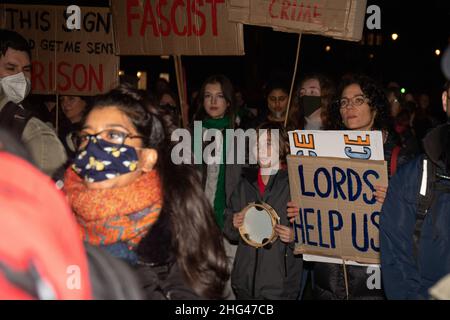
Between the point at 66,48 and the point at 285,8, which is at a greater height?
the point at 285,8

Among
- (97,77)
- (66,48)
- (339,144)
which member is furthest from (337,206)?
(66,48)

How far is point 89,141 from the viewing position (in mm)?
2701

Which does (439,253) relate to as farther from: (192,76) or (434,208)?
(192,76)

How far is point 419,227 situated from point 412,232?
4cm

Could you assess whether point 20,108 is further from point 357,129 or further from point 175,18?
point 175,18

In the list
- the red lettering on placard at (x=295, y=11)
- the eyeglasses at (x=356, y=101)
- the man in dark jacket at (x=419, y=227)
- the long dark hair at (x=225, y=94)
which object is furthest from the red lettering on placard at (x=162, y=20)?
the man in dark jacket at (x=419, y=227)

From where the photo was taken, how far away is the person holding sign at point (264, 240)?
4977mm

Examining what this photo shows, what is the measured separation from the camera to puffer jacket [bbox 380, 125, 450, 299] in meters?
3.08

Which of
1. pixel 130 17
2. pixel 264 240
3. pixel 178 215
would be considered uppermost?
pixel 130 17

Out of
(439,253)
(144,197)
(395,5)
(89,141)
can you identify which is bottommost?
(439,253)

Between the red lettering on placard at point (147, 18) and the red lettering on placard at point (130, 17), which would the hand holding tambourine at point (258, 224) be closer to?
the red lettering on placard at point (147, 18)

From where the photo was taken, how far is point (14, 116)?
3561 mm
